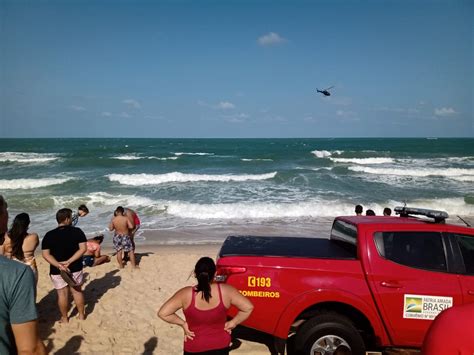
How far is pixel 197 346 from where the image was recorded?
9.57 ft

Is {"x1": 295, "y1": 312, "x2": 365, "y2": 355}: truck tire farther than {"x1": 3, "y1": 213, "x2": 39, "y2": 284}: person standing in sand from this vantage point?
No

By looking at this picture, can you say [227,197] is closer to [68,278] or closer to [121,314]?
[121,314]

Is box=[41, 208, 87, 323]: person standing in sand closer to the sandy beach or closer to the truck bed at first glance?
the sandy beach

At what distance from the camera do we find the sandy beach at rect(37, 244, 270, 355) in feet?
16.0

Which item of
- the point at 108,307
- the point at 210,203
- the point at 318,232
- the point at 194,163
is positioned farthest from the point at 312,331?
the point at 194,163

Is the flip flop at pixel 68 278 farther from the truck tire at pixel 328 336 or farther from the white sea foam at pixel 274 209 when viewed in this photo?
the white sea foam at pixel 274 209

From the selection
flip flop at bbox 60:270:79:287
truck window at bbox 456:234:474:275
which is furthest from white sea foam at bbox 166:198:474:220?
truck window at bbox 456:234:474:275

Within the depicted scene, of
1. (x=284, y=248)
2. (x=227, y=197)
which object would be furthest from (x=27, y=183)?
(x=284, y=248)

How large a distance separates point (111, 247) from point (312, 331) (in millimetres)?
8053

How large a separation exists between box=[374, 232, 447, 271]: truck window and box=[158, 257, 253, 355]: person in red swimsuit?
1758 millimetres

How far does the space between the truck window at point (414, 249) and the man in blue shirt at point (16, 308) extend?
3201mm

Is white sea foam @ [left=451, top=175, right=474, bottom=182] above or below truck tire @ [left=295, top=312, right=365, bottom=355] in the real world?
above

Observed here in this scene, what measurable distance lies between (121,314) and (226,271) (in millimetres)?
2957

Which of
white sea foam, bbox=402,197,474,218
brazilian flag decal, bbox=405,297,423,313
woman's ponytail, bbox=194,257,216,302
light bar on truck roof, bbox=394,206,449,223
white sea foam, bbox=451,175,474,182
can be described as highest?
light bar on truck roof, bbox=394,206,449,223
